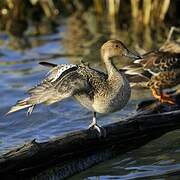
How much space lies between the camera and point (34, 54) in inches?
478

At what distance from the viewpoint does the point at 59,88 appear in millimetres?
6094

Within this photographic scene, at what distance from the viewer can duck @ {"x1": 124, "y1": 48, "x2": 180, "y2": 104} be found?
855 centimetres

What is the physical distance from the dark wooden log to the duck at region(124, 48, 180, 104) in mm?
1628

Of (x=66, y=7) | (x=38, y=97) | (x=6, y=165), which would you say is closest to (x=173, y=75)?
(x=38, y=97)

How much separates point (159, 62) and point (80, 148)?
2820mm

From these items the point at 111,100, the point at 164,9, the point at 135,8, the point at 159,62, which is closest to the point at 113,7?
the point at 135,8

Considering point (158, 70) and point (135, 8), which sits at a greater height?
point (135, 8)

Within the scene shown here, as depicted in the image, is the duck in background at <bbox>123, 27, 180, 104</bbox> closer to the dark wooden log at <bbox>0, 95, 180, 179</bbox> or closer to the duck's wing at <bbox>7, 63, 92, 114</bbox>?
the dark wooden log at <bbox>0, 95, 180, 179</bbox>

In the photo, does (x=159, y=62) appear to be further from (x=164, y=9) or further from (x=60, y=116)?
(x=164, y=9)

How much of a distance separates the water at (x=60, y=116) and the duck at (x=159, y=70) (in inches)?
16.5

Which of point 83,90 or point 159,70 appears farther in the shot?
point 159,70

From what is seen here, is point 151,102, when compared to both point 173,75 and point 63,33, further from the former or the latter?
point 63,33

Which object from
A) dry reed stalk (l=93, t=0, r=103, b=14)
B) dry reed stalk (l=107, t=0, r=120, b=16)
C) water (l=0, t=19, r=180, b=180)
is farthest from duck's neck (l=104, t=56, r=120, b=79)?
dry reed stalk (l=93, t=0, r=103, b=14)

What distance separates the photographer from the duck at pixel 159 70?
8555 millimetres
